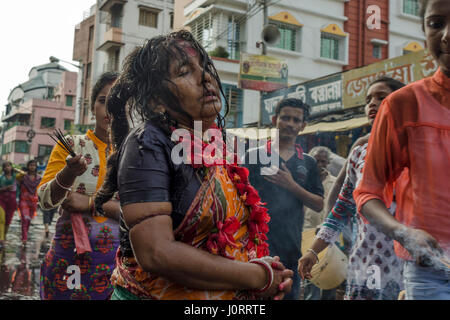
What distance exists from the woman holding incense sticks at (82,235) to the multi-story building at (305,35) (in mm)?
9791

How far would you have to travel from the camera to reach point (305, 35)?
13.8m

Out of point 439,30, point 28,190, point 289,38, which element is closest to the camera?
point 439,30

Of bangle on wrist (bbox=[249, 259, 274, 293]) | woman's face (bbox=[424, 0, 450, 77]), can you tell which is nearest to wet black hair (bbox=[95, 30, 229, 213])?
bangle on wrist (bbox=[249, 259, 274, 293])

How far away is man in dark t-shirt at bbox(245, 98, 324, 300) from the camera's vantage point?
3.02 metres

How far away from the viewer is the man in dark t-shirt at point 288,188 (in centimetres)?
302

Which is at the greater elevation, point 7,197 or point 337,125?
point 337,125

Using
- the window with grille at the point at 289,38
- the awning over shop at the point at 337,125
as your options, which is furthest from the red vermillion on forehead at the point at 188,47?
the window with grille at the point at 289,38

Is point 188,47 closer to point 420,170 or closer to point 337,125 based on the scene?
point 420,170

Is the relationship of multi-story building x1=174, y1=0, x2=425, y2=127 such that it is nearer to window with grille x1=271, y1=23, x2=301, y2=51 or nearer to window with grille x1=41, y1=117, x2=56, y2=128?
window with grille x1=271, y1=23, x2=301, y2=51

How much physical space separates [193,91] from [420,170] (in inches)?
31.7

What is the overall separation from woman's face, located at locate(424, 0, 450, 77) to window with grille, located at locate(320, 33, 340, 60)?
42.8ft

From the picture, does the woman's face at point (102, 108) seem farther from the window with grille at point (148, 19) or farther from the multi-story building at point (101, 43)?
the window with grille at point (148, 19)

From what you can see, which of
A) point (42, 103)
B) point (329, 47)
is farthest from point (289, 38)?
point (42, 103)
